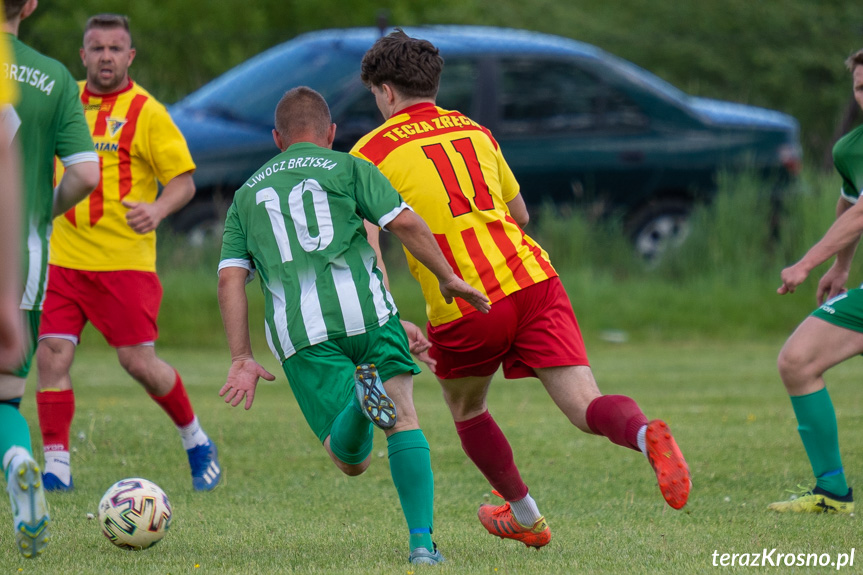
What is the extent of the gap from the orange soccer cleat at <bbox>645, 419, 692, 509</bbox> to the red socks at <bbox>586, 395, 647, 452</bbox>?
6 centimetres

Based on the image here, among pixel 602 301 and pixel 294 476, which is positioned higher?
pixel 294 476

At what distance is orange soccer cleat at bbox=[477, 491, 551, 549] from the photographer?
4.59 metres

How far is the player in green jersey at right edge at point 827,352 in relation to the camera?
512 cm

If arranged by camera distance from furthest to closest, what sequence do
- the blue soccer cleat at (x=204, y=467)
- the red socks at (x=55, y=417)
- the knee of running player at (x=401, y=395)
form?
the blue soccer cleat at (x=204, y=467), the red socks at (x=55, y=417), the knee of running player at (x=401, y=395)

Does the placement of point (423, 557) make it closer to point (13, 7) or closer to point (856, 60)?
point (13, 7)

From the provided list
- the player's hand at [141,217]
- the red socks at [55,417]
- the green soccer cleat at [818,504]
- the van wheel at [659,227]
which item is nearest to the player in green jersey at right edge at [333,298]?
the player's hand at [141,217]

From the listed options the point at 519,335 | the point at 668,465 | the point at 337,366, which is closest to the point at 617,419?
the point at 668,465

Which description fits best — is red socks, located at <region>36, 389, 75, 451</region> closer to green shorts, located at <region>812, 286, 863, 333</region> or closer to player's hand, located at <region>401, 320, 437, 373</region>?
player's hand, located at <region>401, 320, 437, 373</region>

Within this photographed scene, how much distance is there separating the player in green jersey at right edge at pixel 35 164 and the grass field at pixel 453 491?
49cm

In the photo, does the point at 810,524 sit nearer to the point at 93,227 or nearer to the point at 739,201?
the point at 93,227

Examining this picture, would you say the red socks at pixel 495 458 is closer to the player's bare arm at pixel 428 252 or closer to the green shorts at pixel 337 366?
the green shorts at pixel 337 366

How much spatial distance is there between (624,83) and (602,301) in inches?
95.6

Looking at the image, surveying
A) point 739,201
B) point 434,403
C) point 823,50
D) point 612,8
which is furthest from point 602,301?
point 612,8

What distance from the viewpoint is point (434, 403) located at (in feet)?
30.5
